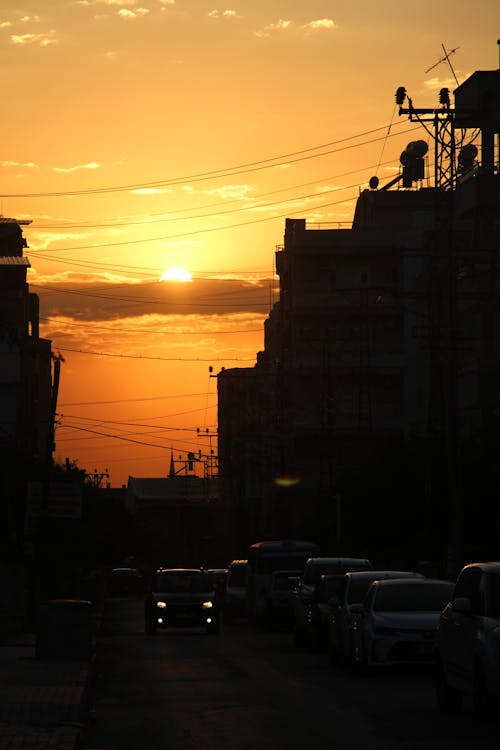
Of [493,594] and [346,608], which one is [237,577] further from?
[493,594]

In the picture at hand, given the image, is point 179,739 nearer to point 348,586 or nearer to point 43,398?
point 348,586

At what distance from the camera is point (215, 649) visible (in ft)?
116

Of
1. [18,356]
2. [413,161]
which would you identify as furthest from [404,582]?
[18,356]

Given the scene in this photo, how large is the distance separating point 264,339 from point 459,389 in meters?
68.3

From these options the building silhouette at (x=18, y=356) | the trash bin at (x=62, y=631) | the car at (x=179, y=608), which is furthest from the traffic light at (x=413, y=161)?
the trash bin at (x=62, y=631)

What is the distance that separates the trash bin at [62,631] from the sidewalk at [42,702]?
0.30 meters

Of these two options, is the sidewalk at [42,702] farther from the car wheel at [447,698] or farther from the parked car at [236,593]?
the parked car at [236,593]

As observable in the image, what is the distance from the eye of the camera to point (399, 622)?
24422 mm

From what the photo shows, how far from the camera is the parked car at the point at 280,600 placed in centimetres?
4838

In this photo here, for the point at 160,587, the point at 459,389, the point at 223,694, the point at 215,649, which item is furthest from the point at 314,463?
the point at 223,694

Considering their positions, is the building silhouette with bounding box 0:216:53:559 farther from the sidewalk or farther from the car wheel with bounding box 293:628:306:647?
the sidewalk

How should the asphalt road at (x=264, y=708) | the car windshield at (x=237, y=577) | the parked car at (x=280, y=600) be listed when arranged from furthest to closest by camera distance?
the car windshield at (x=237, y=577), the parked car at (x=280, y=600), the asphalt road at (x=264, y=708)

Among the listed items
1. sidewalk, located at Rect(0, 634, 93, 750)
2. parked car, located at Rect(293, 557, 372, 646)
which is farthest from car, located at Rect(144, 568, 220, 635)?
sidewalk, located at Rect(0, 634, 93, 750)

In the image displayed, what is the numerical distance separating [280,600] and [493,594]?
31929 millimetres
